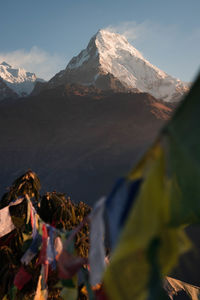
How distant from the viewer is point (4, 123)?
47656 mm

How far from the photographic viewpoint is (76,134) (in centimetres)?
4375

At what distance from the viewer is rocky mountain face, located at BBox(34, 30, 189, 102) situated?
6475 centimetres

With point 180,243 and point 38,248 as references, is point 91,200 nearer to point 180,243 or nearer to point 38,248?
point 38,248

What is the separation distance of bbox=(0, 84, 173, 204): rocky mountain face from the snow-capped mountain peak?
20.1 m

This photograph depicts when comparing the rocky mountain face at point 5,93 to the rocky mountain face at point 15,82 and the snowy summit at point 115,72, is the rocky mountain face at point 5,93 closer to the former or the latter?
the rocky mountain face at point 15,82

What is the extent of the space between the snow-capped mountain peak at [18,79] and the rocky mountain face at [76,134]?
2011 cm

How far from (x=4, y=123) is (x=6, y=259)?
47.8 metres

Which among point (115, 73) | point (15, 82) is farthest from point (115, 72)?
point (15, 82)

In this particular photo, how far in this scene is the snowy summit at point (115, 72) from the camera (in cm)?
6576

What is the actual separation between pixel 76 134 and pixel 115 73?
37339mm

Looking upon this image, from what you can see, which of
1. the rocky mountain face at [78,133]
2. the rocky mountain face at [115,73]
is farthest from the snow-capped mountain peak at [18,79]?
the rocky mountain face at [78,133]

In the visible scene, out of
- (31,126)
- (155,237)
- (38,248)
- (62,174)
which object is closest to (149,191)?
(155,237)

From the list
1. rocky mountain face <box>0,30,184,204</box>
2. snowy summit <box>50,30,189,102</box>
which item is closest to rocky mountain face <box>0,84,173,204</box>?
rocky mountain face <box>0,30,184,204</box>

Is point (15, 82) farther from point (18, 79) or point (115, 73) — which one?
point (115, 73)
